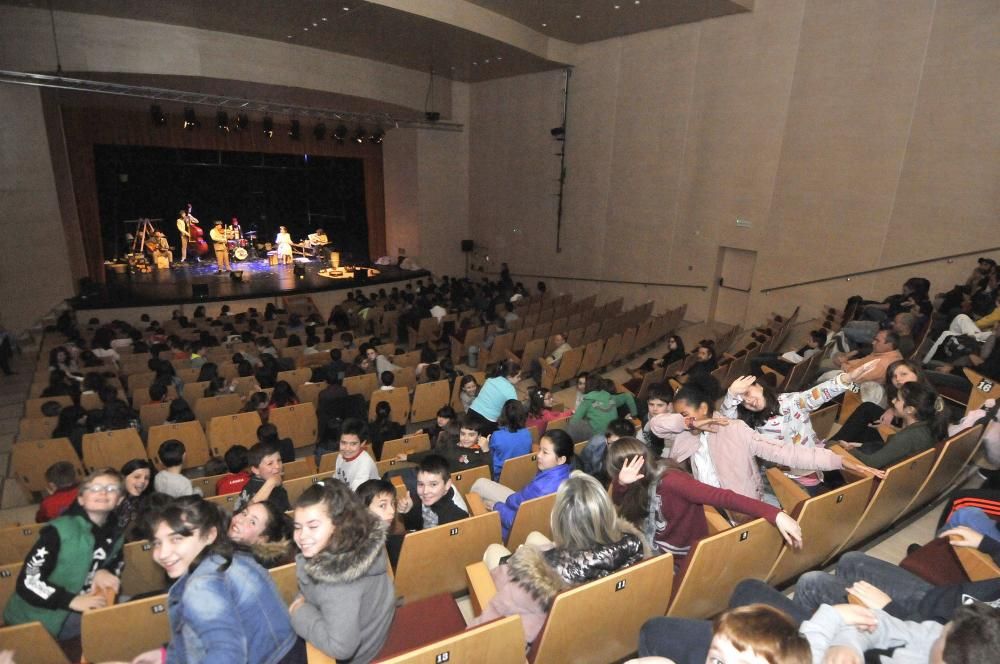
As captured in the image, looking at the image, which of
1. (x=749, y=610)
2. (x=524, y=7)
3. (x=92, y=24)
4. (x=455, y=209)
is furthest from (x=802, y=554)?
(x=455, y=209)

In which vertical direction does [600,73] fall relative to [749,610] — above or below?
above

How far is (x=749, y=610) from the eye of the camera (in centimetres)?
137

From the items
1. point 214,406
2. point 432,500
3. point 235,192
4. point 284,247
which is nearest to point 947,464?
point 432,500

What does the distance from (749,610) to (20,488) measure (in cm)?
650

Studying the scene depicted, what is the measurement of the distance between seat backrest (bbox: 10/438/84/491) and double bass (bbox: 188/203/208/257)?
12.6 meters

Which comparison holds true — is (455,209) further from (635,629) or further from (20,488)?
(635,629)

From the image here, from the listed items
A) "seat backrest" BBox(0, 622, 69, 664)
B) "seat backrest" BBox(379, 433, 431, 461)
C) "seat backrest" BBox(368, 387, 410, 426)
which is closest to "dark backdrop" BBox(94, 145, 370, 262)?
"seat backrest" BBox(368, 387, 410, 426)

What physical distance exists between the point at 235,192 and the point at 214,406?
1292cm

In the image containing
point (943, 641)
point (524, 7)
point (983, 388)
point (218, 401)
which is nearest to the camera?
point (943, 641)

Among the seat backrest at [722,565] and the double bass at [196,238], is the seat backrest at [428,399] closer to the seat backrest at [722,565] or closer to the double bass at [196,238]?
the seat backrest at [722,565]

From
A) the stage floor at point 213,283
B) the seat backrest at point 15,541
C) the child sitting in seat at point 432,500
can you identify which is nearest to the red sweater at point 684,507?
the child sitting in seat at point 432,500

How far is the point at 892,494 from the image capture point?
2.87 meters

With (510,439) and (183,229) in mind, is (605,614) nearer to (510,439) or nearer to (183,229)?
(510,439)

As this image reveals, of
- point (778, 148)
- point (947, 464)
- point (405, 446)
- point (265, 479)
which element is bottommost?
point (405, 446)
